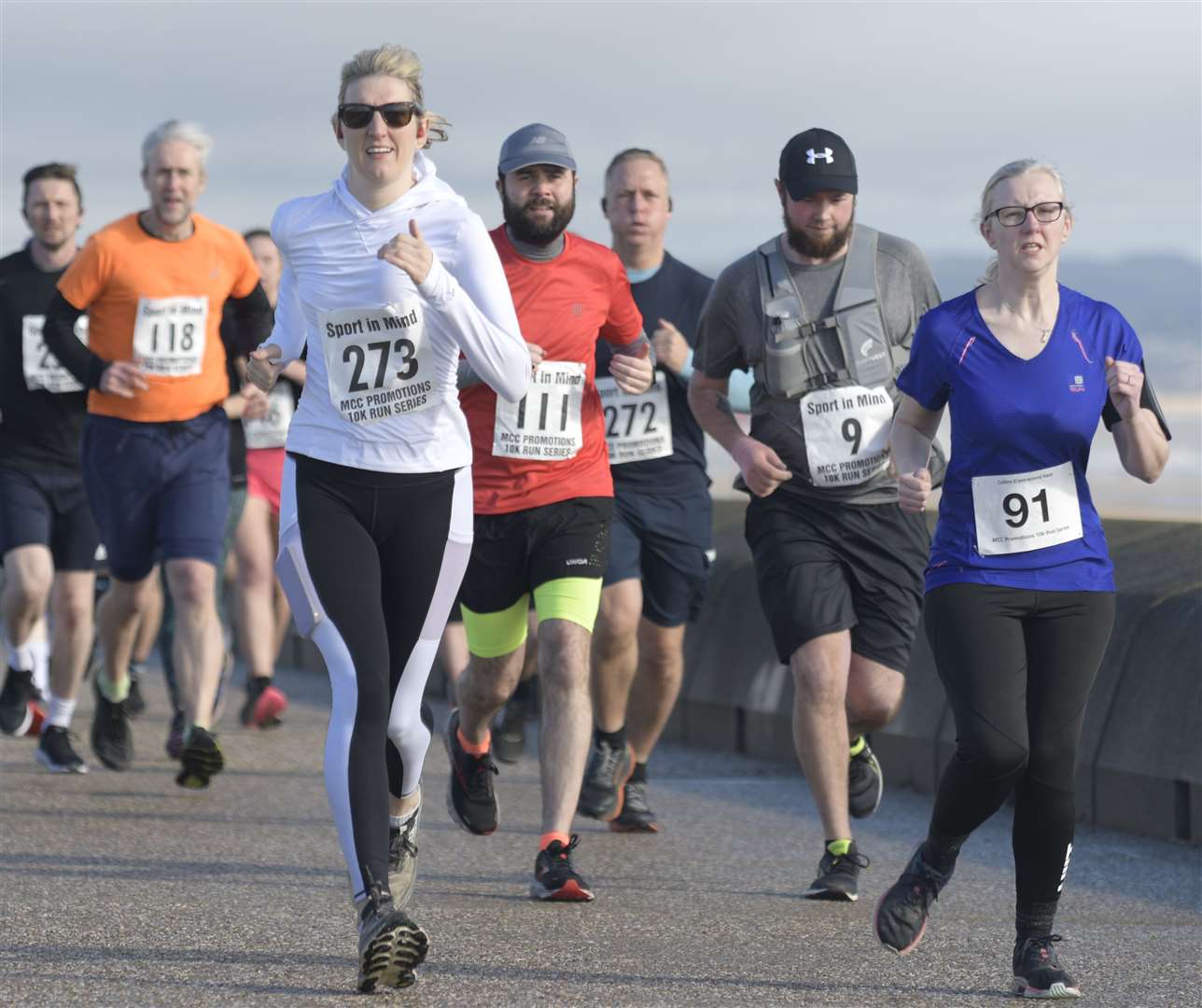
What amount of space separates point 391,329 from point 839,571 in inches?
89.6

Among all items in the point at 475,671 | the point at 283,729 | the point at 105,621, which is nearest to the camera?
the point at 475,671

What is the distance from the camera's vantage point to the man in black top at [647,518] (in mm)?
8930

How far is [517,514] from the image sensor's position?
307 inches

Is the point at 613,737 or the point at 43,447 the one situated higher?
the point at 43,447

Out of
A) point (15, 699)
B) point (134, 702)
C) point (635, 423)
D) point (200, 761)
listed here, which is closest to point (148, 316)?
point (200, 761)

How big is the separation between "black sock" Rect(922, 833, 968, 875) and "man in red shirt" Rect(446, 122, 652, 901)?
1701mm

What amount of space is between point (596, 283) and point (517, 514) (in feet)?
2.83

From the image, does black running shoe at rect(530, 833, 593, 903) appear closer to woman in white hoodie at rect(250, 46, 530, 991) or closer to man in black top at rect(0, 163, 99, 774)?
woman in white hoodie at rect(250, 46, 530, 991)

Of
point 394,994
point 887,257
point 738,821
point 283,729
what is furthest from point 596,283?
point 283,729

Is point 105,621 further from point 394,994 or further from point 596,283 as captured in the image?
point 394,994

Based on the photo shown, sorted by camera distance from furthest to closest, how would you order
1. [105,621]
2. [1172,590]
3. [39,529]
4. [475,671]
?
[39,529] → [105,621] → [1172,590] → [475,671]

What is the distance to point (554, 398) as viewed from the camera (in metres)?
7.80

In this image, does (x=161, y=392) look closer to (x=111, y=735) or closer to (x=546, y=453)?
(x=111, y=735)

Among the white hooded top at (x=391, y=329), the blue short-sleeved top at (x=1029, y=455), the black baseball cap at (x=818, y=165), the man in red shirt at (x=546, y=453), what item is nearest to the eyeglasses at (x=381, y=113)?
the white hooded top at (x=391, y=329)
